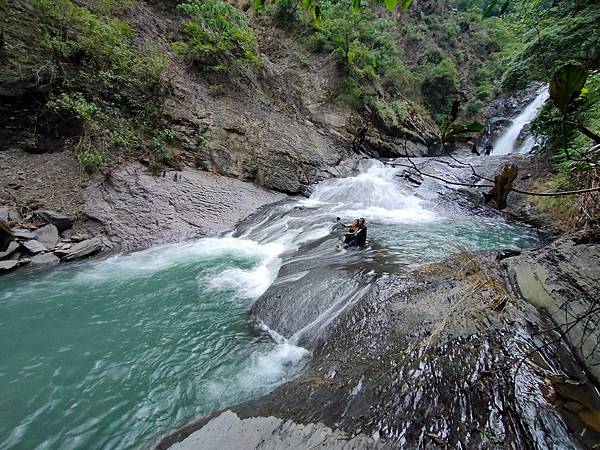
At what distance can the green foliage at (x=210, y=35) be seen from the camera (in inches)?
472

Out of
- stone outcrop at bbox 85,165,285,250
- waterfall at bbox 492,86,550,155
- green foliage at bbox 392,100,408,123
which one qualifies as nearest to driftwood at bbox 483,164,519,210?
stone outcrop at bbox 85,165,285,250

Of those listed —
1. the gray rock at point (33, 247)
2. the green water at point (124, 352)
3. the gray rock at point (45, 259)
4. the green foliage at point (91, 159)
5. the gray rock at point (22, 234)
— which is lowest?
the green water at point (124, 352)

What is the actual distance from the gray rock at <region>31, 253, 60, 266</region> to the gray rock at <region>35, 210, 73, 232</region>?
2.83 ft

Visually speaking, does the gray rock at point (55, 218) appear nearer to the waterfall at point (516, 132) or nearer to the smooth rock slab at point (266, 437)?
the smooth rock slab at point (266, 437)

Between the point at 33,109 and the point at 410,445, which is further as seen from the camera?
Answer: the point at 33,109

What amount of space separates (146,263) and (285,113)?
32.7 feet

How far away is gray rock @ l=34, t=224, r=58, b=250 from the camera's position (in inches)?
254

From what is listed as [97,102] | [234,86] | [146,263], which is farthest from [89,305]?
[234,86]

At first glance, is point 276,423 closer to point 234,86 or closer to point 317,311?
point 317,311

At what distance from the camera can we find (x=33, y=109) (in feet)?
25.8

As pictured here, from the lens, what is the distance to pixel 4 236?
5953mm

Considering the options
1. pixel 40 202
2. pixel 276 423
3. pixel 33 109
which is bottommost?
pixel 276 423

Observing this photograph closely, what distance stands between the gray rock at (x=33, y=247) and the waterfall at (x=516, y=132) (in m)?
21.1

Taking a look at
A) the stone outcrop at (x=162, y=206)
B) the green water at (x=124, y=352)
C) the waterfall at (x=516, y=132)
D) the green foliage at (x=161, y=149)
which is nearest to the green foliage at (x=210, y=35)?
the green foliage at (x=161, y=149)
